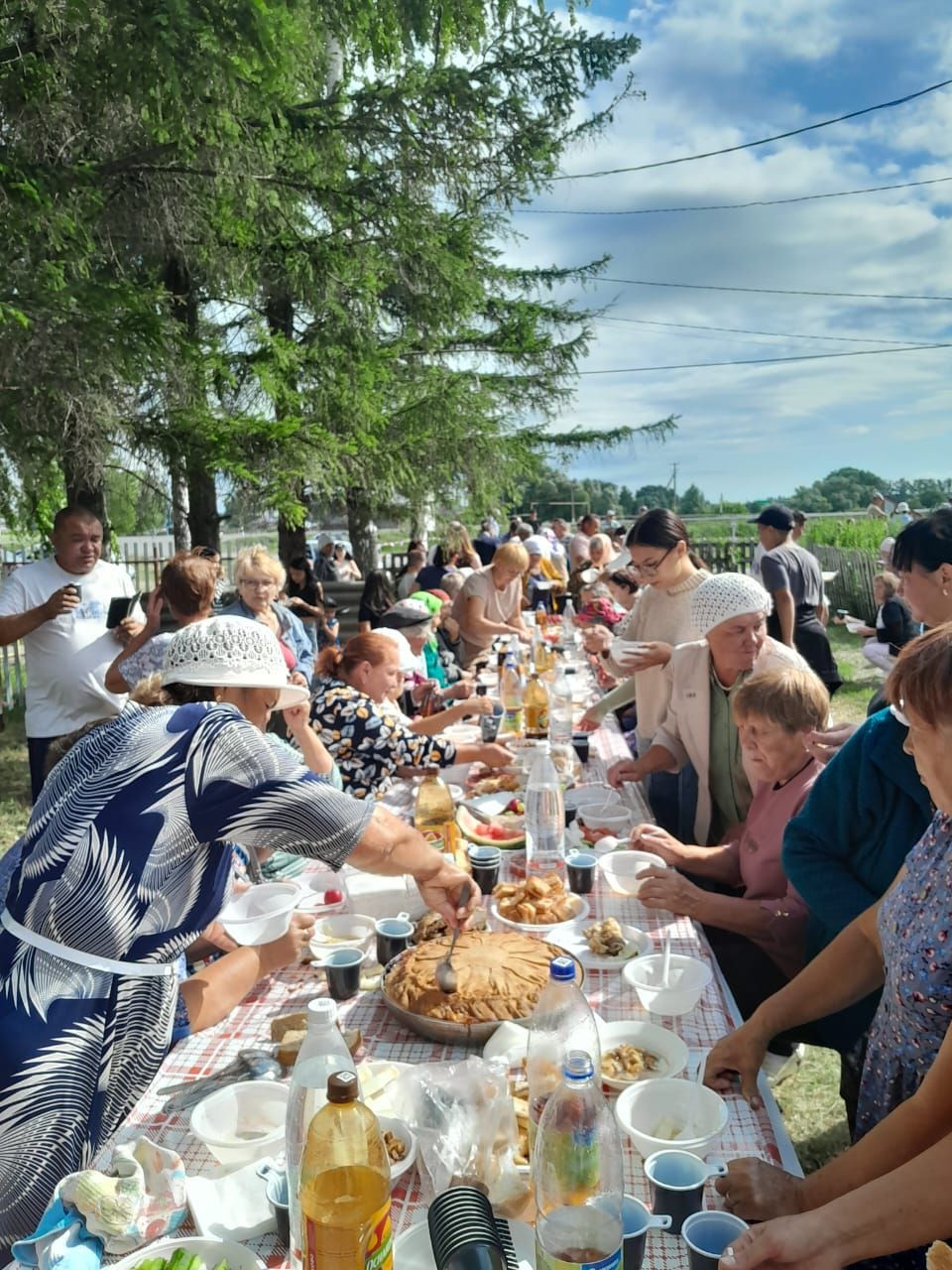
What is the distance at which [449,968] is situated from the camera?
6.08 feet

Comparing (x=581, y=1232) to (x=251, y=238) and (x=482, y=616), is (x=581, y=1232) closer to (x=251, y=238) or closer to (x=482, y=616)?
(x=482, y=616)

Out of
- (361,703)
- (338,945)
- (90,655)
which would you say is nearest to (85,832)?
(338,945)

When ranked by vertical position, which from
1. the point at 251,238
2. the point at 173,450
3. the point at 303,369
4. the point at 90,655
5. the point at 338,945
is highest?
the point at 251,238

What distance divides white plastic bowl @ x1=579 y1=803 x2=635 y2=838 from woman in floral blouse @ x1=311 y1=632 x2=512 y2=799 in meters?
0.67

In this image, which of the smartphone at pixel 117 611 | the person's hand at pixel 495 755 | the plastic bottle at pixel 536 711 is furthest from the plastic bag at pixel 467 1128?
the smartphone at pixel 117 611

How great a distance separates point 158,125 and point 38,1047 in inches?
154

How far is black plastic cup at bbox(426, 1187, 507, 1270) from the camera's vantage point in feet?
3.42

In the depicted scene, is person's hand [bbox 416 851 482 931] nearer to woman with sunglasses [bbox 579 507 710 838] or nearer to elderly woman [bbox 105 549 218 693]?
woman with sunglasses [bbox 579 507 710 838]

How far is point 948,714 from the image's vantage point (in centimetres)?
134

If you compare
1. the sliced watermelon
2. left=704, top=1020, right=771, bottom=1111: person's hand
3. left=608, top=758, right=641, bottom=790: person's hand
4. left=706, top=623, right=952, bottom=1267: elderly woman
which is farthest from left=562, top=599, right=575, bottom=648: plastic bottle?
left=704, top=1020, right=771, bottom=1111: person's hand

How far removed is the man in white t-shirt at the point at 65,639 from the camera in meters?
4.70

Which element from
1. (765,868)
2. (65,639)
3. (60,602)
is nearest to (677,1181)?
(765,868)

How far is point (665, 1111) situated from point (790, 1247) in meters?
0.37

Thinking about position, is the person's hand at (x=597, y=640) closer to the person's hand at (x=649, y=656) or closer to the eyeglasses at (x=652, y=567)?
the eyeglasses at (x=652, y=567)
